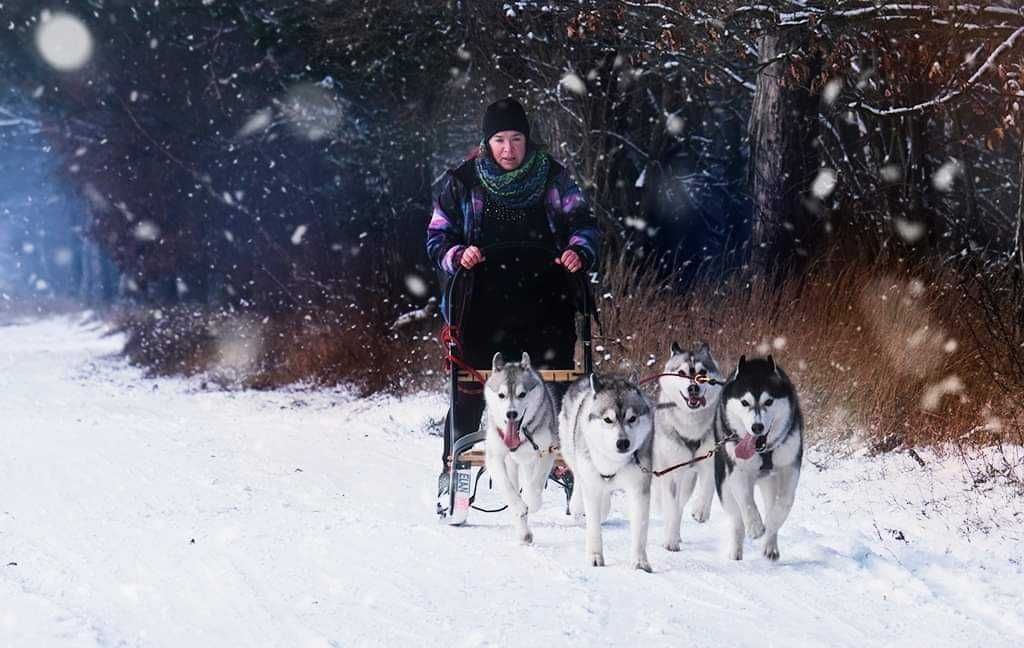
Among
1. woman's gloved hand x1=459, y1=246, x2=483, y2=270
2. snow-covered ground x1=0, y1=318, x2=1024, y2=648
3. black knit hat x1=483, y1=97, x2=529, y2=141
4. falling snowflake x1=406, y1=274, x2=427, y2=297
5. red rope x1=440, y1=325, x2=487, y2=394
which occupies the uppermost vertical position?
black knit hat x1=483, y1=97, x2=529, y2=141

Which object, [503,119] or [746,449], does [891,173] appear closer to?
[503,119]

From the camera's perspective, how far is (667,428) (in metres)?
5.88

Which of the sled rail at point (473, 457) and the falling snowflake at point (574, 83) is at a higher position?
the falling snowflake at point (574, 83)

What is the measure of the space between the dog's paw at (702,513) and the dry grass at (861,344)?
228 cm

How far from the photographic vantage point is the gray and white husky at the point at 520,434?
19.8 ft

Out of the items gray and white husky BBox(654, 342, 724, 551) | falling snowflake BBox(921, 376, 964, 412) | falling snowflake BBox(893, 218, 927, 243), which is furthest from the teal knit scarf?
falling snowflake BBox(893, 218, 927, 243)

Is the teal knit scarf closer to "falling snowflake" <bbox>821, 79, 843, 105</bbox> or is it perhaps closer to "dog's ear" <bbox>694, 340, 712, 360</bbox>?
"dog's ear" <bbox>694, 340, 712, 360</bbox>

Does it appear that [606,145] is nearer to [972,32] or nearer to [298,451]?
[298,451]

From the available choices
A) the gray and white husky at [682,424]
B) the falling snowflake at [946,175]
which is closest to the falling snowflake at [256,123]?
the falling snowflake at [946,175]

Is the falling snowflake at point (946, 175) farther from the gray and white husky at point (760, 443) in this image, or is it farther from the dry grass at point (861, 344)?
the gray and white husky at point (760, 443)

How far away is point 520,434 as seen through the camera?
6109mm

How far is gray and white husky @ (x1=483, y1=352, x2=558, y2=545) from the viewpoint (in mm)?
6047

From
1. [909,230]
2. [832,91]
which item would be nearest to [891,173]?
[909,230]

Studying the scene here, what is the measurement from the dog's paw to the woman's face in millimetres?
2195
